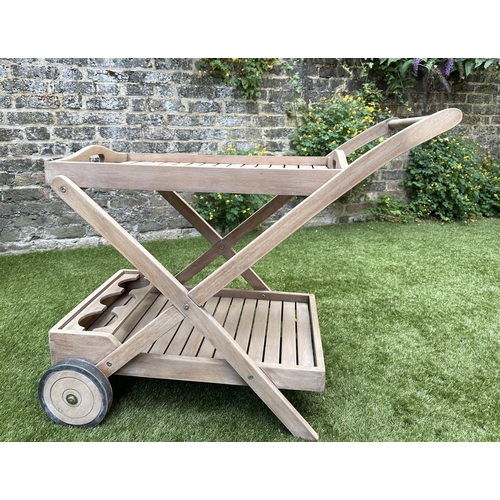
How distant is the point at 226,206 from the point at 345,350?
2508 millimetres

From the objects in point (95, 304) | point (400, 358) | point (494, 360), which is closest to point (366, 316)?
point (400, 358)

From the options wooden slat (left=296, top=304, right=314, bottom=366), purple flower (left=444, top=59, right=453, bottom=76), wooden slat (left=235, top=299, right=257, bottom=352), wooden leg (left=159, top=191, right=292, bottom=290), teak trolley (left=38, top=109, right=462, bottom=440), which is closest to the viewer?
teak trolley (left=38, top=109, right=462, bottom=440)

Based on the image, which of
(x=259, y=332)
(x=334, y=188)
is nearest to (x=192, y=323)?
(x=259, y=332)

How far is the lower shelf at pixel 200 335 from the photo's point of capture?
6.88 feet

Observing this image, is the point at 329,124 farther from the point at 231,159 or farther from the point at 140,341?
the point at 140,341

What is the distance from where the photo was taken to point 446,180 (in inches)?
235

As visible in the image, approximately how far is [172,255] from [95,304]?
6.66 ft

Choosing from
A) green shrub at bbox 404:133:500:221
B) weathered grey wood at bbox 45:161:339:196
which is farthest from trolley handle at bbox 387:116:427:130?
green shrub at bbox 404:133:500:221

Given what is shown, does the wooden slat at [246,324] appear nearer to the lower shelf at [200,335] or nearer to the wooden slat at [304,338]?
the lower shelf at [200,335]

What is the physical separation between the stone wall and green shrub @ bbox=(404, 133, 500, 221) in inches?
57.9

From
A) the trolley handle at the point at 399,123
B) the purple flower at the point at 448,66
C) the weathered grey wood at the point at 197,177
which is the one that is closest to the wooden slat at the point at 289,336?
the weathered grey wood at the point at 197,177

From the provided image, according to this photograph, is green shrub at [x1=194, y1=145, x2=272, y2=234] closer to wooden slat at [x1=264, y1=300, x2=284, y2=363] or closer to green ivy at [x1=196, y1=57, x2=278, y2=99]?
green ivy at [x1=196, y1=57, x2=278, y2=99]

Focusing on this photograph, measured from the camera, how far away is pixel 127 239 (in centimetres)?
197

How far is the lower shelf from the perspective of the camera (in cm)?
210
